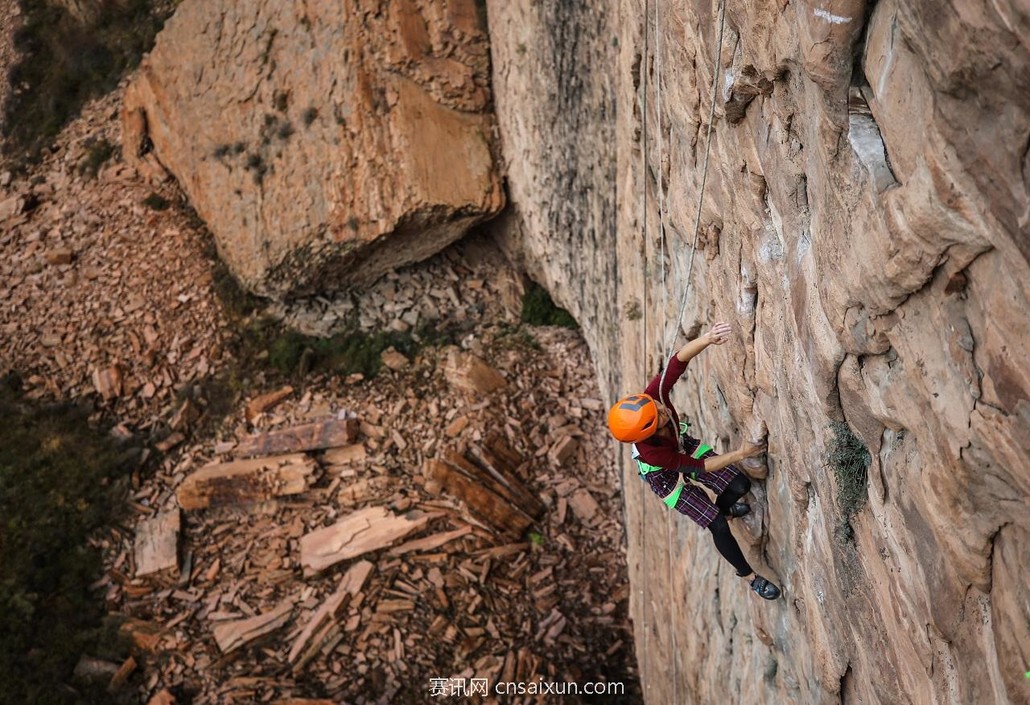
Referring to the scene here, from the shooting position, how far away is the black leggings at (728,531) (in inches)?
180

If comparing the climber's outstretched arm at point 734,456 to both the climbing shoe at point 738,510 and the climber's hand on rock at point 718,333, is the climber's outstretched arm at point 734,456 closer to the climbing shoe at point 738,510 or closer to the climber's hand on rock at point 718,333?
the climbing shoe at point 738,510

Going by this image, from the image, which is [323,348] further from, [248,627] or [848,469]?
[848,469]

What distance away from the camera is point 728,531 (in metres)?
4.65

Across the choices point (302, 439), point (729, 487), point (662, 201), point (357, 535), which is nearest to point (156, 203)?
point (302, 439)

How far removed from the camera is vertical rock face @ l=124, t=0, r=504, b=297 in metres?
11.5

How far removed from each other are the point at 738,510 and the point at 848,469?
61.5 inches

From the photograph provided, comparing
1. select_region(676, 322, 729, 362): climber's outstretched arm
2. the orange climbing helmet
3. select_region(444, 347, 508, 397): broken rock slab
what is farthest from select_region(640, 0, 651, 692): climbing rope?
select_region(444, 347, 508, 397): broken rock slab

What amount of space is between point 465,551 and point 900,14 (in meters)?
9.10

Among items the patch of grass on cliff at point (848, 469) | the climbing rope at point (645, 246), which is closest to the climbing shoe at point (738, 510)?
the patch of grass on cliff at point (848, 469)

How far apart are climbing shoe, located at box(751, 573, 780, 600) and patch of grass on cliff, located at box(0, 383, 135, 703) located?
8958 mm

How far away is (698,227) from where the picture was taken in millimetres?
4746

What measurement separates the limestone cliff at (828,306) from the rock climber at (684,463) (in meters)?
0.14

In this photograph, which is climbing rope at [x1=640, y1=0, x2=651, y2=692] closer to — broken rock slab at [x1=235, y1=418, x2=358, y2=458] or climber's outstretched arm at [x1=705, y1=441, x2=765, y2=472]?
climber's outstretched arm at [x1=705, y1=441, x2=765, y2=472]

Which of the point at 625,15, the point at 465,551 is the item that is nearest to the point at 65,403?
the point at 465,551
